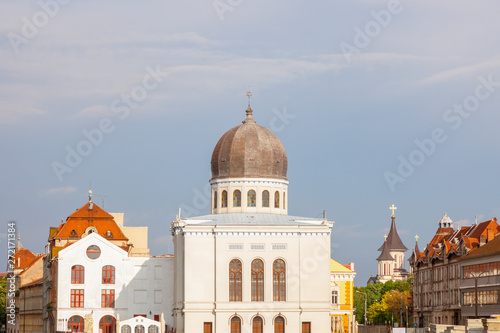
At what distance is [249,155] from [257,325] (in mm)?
16441

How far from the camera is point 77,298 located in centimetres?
9206

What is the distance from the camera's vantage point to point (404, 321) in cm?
12950

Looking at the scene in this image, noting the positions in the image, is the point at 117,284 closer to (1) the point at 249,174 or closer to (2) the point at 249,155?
(1) the point at 249,174

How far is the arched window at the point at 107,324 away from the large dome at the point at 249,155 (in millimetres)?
16543

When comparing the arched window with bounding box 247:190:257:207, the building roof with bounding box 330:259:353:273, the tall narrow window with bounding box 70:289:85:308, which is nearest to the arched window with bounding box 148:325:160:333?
the tall narrow window with bounding box 70:289:85:308

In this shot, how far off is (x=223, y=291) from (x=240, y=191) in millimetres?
10913

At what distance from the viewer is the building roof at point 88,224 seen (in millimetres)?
107750

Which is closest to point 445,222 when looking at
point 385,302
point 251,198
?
point 385,302

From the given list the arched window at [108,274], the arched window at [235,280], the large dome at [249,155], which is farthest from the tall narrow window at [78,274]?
the arched window at [235,280]

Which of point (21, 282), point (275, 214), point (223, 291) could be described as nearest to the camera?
point (223, 291)

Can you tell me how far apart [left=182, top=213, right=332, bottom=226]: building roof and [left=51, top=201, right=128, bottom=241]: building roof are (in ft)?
73.5

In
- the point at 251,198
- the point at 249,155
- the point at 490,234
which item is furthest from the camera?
the point at 490,234

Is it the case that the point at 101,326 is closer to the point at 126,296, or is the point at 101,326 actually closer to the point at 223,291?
the point at 126,296

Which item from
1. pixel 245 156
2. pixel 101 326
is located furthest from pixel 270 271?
pixel 101 326
